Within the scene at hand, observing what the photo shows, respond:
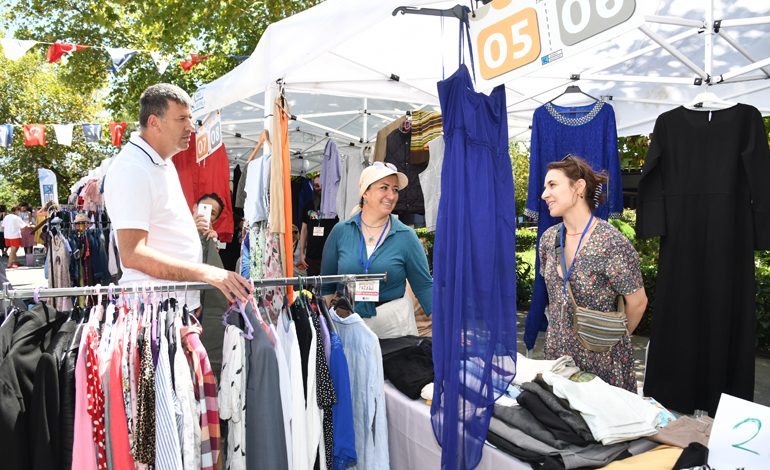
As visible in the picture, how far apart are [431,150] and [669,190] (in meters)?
2.15

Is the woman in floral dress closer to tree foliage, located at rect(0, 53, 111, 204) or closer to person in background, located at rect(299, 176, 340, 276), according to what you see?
person in background, located at rect(299, 176, 340, 276)

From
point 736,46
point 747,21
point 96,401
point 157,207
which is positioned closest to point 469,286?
point 96,401

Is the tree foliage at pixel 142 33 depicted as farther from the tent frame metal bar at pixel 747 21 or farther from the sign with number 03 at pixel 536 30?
the sign with number 03 at pixel 536 30

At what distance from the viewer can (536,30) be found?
1.69m

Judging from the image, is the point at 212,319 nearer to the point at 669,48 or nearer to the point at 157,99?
the point at 157,99

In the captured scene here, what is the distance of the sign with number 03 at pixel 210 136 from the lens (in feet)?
13.9

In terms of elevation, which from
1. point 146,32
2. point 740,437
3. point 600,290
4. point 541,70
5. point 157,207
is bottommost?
point 740,437

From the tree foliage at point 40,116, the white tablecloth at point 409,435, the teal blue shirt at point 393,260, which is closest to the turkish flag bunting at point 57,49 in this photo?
the teal blue shirt at point 393,260

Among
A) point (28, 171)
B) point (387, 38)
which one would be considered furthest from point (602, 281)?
point (28, 171)

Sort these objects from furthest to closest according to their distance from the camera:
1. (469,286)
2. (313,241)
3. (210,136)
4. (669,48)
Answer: (313,241) < (210,136) < (669,48) < (469,286)

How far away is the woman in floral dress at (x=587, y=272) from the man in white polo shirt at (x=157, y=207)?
5.15 feet

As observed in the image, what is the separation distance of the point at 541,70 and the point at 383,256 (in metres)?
1.45

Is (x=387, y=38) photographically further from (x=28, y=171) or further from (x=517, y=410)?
(x=28, y=171)

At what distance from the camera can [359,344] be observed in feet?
7.67
